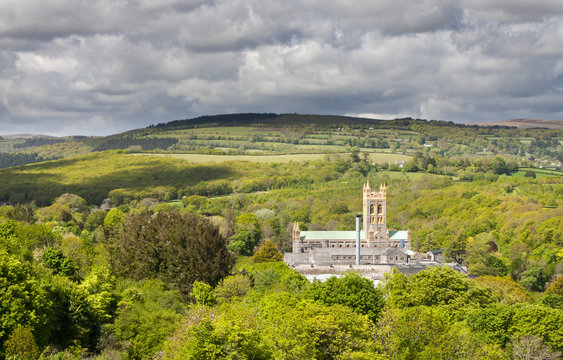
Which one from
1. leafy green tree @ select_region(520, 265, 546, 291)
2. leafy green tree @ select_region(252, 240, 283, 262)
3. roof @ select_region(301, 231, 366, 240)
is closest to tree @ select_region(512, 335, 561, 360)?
leafy green tree @ select_region(520, 265, 546, 291)

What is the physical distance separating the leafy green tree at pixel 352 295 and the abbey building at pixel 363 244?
152 feet

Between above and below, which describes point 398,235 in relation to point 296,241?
above

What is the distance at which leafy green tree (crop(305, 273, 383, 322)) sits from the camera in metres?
56.2

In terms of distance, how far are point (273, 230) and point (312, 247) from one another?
22.0 metres

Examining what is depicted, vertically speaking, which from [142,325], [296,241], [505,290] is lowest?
[296,241]

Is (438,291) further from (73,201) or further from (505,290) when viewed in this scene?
(73,201)

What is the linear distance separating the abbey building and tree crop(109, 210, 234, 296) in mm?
36733

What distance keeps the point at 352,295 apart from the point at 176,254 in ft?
66.9

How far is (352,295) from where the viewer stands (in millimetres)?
56750

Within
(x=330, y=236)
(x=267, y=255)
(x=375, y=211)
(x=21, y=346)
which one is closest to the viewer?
(x=21, y=346)

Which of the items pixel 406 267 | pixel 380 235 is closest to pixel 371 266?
pixel 406 267

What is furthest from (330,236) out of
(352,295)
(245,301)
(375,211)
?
(245,301)

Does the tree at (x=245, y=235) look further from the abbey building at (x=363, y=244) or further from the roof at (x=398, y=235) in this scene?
the roof at (x=398, y=235)

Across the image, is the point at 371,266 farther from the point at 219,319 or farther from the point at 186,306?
the point at 219,319
